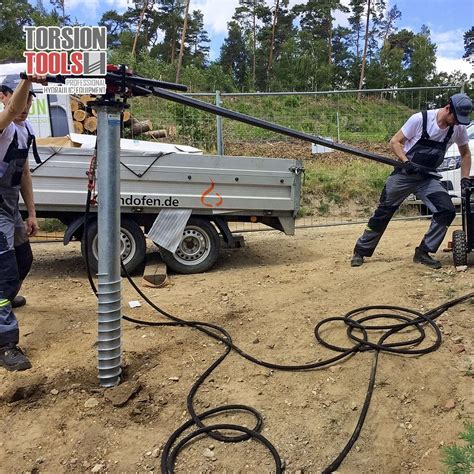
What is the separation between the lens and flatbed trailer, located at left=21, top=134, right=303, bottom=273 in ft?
18.8

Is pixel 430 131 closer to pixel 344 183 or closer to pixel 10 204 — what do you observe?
pixel 10 204

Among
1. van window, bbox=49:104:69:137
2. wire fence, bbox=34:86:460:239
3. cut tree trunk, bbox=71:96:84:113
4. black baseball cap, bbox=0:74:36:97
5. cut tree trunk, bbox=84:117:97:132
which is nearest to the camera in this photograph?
black baseball cap, bbox=0:74:36:97

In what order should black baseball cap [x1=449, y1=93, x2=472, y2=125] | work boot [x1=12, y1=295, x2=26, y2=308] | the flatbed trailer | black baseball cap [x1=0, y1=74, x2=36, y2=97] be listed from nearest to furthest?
1. black baseball cap [x1=0, y1=74, x2=36, y2=97]
2. work boot [x1=12, y1=295, x2=26, y2=308]
3. black baseball cap [x1=449, y1=93, x2=472, y2=125]
4. the flatbed trailer

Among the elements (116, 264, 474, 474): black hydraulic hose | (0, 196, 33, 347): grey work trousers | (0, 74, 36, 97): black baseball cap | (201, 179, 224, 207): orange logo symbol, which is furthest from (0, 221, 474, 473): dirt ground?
(0, 74, 36, 97): black baseball cap

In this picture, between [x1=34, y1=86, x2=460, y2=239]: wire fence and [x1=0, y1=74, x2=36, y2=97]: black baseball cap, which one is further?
[x1=34, y1=86, x2=460, y2=239]: wire fence

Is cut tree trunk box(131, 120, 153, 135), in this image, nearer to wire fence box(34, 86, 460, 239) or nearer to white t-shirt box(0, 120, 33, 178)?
wire fence box(34, 86, 460, 239)

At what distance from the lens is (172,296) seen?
513 cm

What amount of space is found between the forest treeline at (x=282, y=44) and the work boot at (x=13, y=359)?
31.1 metres

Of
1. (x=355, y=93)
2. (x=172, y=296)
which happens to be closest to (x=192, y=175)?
(x=172, y=296)

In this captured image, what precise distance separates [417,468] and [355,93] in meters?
8.24

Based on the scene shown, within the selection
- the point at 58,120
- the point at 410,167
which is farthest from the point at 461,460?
the point at 58,120

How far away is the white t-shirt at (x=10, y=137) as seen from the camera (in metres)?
3.64

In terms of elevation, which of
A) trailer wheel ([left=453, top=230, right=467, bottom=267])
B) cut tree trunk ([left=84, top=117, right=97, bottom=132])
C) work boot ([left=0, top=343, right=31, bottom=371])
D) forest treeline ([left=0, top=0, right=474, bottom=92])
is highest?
forest treeline ([left=0, top=0, right=474, bottom=92])

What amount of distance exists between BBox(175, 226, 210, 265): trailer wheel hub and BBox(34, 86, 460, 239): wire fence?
2.75m
